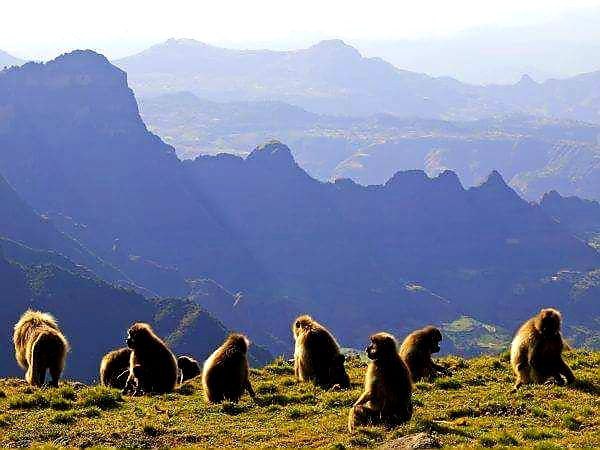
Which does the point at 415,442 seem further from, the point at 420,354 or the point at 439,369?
the point at 439,369

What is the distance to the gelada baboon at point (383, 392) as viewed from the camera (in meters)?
15.1

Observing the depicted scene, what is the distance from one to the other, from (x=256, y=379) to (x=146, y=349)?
4.29 meters

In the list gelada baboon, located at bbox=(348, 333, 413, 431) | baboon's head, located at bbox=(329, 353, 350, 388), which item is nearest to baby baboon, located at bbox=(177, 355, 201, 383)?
baboon's head, located at bbox=(329, 353, 350, 388)

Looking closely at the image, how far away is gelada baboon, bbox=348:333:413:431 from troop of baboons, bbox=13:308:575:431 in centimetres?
164

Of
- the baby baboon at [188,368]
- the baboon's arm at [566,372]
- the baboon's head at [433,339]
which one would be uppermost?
the baboon's head at [433,339]

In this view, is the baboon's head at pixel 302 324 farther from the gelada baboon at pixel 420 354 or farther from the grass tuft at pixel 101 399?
the grass tuft at pixel 101 399

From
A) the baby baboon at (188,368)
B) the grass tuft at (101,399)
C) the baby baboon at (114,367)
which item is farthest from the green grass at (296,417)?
the baby baboon at (188,368)

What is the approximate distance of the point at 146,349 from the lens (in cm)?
1994

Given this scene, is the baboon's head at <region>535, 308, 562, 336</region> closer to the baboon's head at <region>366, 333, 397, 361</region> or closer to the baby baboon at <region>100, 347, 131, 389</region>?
the baboon's head at <region>366, 333, 397, 361</region>

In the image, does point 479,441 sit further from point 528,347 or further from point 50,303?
point 50,303

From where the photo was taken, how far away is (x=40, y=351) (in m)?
20.1

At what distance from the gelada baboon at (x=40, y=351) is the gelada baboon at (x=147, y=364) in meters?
2.13

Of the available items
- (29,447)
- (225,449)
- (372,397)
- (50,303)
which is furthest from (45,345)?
(50,303)

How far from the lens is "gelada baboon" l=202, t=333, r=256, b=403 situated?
18812 millimetres
